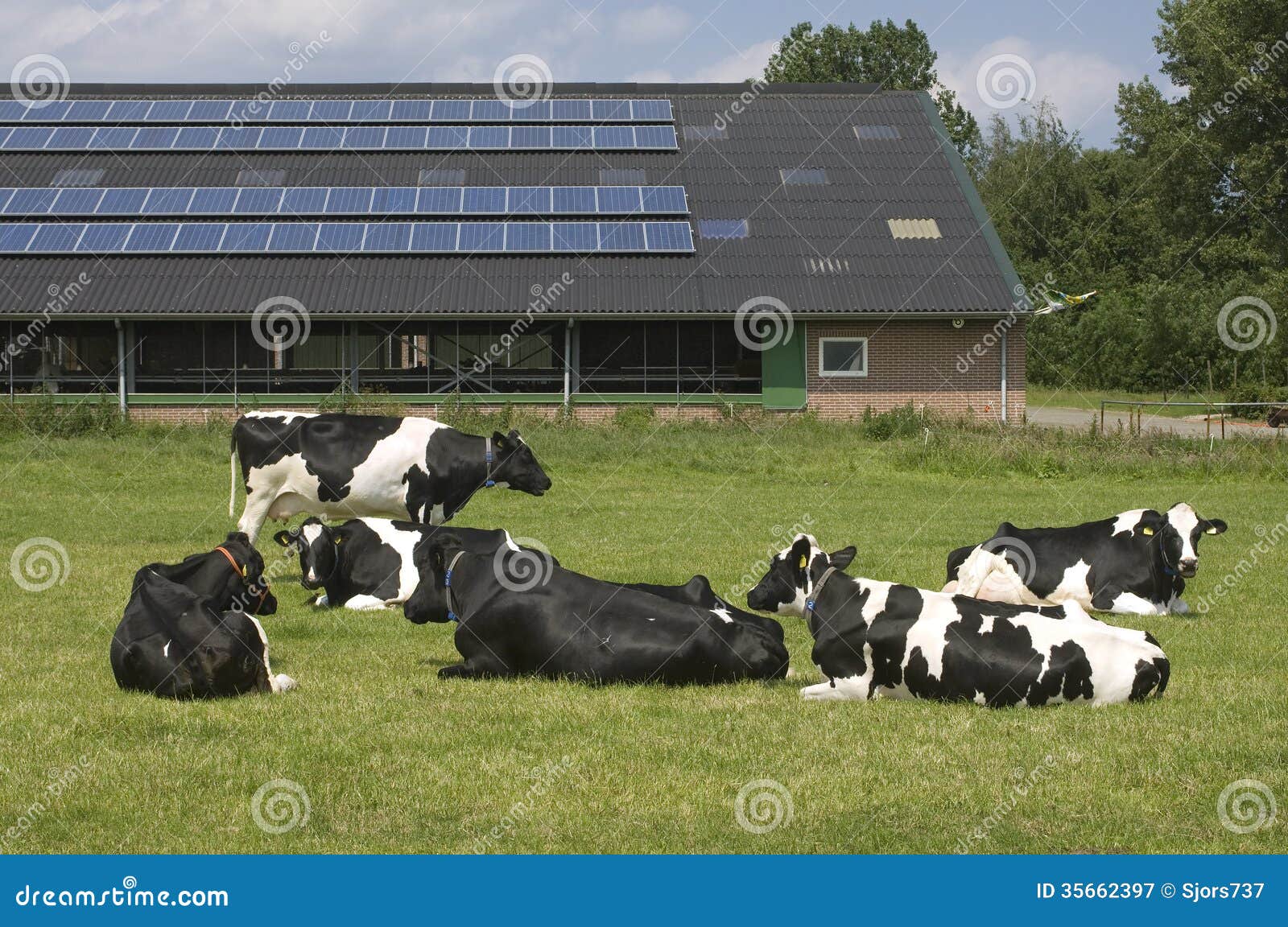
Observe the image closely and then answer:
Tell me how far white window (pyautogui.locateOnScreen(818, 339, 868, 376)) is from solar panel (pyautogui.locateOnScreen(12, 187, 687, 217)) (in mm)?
4908

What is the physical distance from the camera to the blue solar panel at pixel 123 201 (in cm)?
3334

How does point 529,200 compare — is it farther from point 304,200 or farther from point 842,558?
point 842,558

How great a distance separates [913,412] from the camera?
3055 cm

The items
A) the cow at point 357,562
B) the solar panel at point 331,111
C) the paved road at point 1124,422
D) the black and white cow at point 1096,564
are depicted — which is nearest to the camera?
the black and white cow at point 1096,564

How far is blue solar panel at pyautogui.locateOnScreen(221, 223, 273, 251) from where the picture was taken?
3231 cm

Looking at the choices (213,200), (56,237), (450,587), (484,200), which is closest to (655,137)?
(484,200)

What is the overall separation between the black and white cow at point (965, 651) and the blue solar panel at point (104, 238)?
27.4 metres

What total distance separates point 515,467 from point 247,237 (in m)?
19.9

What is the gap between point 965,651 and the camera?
833 cm

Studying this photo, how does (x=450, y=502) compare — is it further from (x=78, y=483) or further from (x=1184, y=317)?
(x=1184, y=317)

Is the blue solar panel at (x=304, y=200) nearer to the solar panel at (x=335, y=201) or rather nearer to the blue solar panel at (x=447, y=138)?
the solar panel at (x=335, y=201)

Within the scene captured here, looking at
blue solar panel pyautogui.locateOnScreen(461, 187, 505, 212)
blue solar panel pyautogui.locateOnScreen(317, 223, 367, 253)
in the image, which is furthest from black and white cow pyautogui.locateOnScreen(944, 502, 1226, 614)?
blue solar panel pyautogui.locateOnScreen(461, 187, 505, 212)

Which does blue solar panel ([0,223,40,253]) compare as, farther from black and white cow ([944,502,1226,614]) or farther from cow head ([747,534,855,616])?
cow head ([747,534,855,616])

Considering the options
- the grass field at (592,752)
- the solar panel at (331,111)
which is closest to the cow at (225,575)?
the grass field at (592,752)
